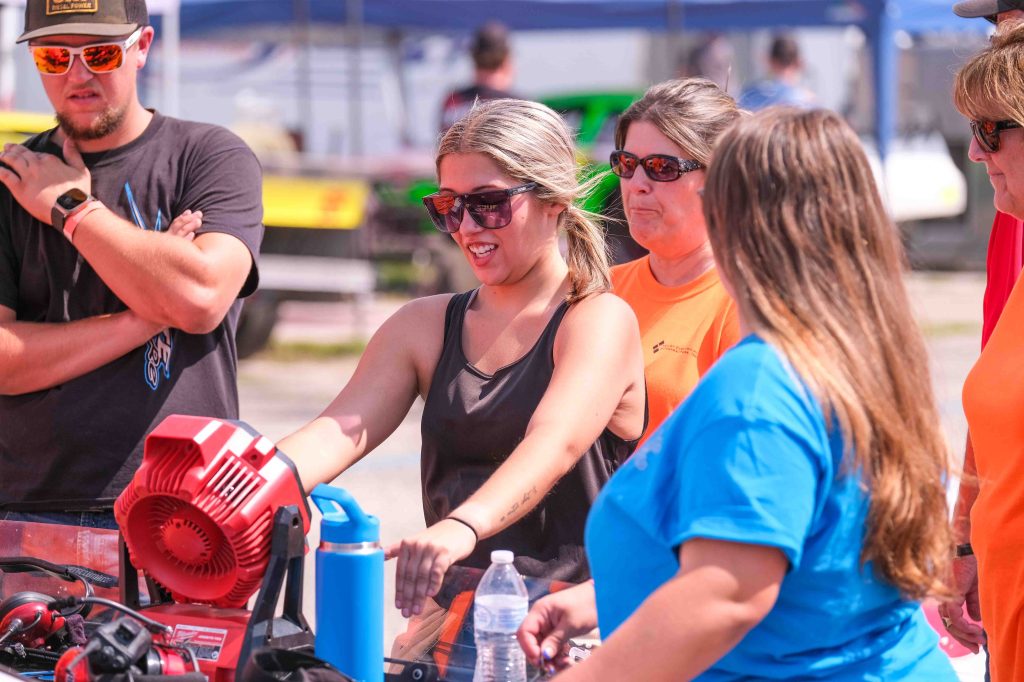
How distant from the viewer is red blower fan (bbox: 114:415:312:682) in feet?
6.27

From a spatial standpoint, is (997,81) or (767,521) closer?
(767,521)

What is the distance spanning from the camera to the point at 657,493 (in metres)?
1.61

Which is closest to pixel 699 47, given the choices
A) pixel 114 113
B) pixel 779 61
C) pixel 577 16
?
pixel 577 16

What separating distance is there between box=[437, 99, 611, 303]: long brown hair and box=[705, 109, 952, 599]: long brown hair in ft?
2.62

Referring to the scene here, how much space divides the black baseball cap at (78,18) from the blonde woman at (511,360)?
36.1 inches

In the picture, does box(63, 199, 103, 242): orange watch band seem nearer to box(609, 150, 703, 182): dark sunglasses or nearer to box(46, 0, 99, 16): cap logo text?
box(46, 0, 99, 16): cap logo text

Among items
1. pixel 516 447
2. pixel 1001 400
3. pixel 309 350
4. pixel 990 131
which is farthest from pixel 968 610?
pixel 309 350

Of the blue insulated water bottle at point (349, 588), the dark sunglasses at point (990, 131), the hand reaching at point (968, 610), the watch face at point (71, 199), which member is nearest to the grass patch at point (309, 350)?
the watch face at point (71, 199)

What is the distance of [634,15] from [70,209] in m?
11.5

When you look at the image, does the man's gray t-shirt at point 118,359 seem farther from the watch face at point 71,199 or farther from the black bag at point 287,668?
the black bag at point 287,668

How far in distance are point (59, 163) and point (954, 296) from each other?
1321 centimetres

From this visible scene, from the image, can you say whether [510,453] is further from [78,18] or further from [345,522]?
[78,18]

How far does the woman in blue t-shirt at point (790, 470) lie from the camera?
1518 mm

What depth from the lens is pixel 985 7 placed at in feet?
9.91
